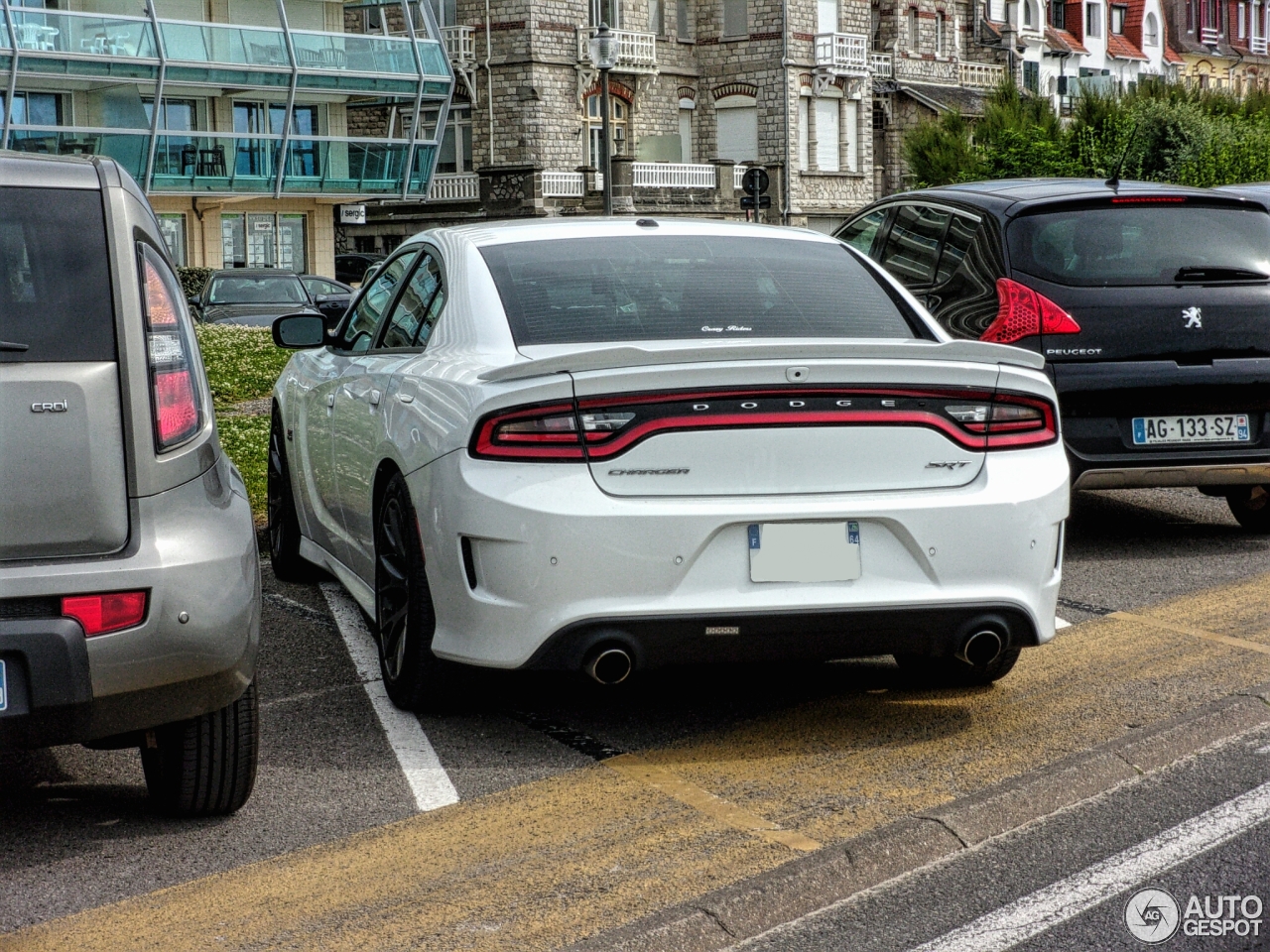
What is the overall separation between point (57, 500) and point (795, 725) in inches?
93.3

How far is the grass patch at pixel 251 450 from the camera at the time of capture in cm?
972

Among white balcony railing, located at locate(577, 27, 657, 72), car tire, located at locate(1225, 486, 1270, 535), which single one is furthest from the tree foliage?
white balcony railing, located at locate(577, 27, 657, 72)

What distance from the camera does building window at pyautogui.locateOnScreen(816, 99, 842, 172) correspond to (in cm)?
5628

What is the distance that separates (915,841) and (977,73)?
6336 cm

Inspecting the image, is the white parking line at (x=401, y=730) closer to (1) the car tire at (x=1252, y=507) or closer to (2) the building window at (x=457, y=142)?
(1) the car tire at (x=1252, y=507)

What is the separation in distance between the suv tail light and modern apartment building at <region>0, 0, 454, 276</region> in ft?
114

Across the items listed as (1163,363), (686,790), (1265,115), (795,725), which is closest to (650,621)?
(686,790)

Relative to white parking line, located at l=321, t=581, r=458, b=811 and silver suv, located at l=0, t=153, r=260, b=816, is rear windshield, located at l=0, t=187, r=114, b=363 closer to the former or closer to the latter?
silver suv, located at l=0, t=153, r=260, b=816

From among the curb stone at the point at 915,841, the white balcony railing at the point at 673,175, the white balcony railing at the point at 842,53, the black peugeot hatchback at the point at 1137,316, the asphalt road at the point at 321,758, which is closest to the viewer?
the curb stone at the point at 915,841

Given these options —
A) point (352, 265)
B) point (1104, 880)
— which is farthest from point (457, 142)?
point (1104, 880)

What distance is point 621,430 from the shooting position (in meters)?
4.63

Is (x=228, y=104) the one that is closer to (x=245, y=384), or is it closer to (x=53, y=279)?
(x=245, y=384)

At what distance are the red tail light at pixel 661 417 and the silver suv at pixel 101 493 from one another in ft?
→ 2.76

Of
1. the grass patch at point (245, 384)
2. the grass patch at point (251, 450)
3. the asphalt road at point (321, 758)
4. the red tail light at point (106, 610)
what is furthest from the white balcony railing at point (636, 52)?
the red tail light at point (106, 610)
